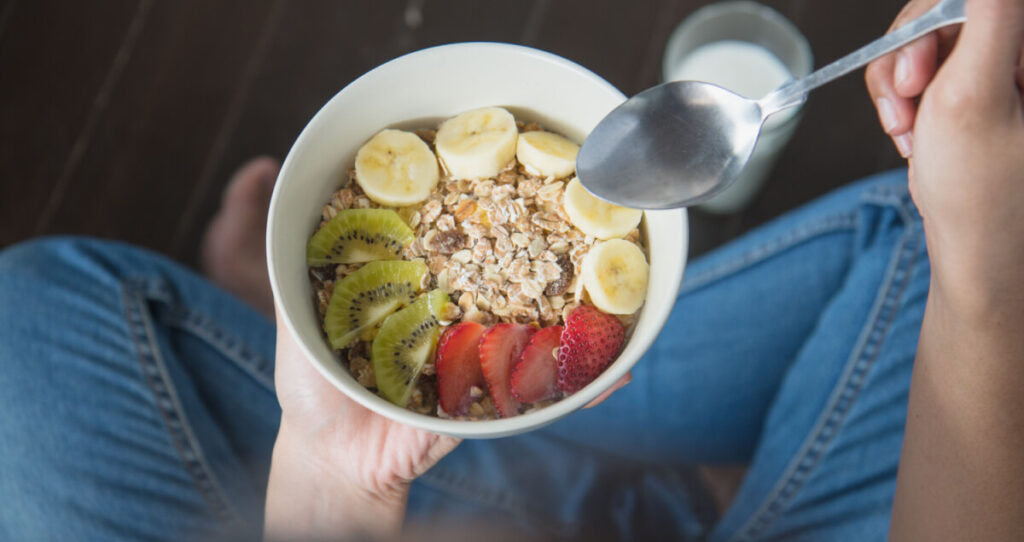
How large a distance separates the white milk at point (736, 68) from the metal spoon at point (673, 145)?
668 millimetres

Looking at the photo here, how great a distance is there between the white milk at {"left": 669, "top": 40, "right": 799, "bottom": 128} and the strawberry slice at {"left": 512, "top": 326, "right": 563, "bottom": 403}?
798mm

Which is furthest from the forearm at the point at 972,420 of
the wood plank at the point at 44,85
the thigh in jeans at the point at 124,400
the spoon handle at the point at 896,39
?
the wood plank at the point at 44,85

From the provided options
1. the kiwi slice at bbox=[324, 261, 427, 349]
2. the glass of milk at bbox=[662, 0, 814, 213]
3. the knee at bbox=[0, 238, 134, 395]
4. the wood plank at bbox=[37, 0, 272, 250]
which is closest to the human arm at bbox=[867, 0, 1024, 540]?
the kiwi slice at bbox=[324, 261, 427, 349]

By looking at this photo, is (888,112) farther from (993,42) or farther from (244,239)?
(244,239)

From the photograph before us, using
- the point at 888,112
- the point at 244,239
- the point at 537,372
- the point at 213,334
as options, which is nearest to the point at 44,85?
the point at 244,239

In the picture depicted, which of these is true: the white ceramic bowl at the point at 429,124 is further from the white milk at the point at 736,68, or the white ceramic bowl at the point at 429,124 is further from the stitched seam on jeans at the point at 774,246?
the white milk at the point at 736,68

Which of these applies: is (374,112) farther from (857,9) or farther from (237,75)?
(857,9)

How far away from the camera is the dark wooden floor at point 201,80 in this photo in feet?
5.00

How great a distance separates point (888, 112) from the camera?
2.60 ft

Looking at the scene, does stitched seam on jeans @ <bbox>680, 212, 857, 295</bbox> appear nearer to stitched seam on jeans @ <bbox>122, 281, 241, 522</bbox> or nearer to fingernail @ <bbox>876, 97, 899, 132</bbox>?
fingernail @ <bbox>876, 97, 899, 132</bbox>

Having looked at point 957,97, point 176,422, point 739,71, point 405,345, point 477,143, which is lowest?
point 176,422

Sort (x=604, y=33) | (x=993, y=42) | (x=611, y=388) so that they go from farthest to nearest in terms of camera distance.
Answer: (x=604, y=33) → (x=611, y=388) → (x=993, y=42)

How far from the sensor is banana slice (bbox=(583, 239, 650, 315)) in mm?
768

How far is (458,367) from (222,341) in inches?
20.9
